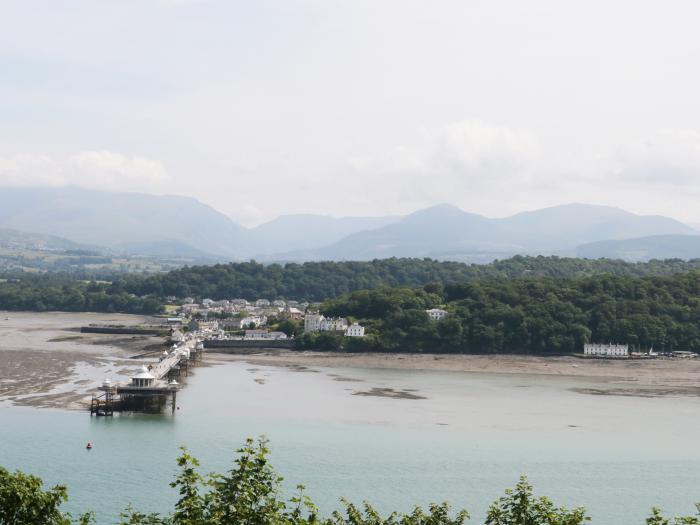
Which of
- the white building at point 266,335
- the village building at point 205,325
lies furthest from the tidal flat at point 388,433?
the village building at point 205,325

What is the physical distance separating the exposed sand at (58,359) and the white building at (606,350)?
33.8 metres

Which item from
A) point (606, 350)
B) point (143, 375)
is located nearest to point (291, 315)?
point (606, 350)

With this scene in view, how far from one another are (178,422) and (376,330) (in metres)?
35.9

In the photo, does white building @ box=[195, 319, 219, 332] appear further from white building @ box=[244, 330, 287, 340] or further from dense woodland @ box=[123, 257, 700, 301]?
dense woodland @ box=[123, 257, 700, 301]

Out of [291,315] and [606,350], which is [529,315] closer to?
[606,350]

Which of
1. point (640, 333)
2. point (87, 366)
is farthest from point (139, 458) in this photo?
point (640, 333)

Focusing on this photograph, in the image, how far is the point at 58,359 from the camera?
63.9 metres

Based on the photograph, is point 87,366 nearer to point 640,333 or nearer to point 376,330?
point 376,330

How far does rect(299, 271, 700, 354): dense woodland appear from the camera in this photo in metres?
72.8

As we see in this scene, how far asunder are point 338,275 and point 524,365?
201 ft

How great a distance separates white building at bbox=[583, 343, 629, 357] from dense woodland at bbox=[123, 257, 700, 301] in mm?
45542

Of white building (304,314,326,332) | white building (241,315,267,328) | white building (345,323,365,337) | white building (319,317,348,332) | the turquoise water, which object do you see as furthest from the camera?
white building (241,315,267,328)

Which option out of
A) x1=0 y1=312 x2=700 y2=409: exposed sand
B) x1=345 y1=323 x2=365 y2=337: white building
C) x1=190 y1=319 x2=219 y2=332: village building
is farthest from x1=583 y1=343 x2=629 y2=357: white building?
x1=190 y1=319 x2=219 y2=332: village building

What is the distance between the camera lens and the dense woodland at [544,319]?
72.8m
